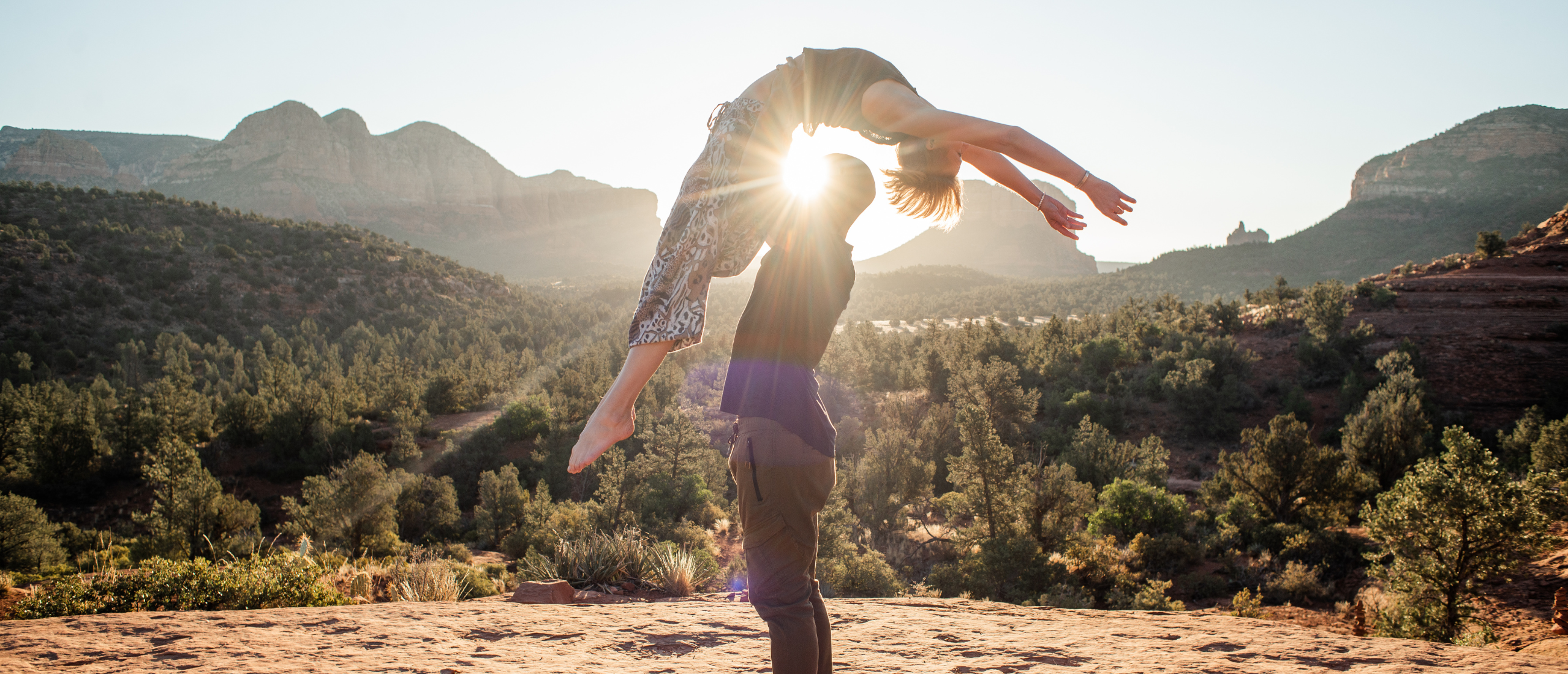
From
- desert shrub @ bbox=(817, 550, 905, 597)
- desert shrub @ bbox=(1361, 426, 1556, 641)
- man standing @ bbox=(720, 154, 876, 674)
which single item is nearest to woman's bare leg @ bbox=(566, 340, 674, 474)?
man standing @ bbox=(720, 154, 876, 674)

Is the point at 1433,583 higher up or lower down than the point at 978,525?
higher up

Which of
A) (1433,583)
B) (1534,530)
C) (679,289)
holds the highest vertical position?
(679,289)

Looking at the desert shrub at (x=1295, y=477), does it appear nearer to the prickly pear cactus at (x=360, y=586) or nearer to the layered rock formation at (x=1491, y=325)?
the layered rock formation at (x=1491, y=325)

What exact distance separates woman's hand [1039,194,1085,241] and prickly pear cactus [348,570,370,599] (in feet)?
22.1

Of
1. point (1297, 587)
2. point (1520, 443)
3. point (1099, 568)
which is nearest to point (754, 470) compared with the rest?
point (1099, 568)

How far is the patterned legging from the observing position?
1216 mm

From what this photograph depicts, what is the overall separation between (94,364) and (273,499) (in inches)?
797

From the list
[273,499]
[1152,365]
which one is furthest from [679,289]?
[1152,365]

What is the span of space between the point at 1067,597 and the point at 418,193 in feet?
485

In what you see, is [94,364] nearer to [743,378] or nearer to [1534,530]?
[743,378]

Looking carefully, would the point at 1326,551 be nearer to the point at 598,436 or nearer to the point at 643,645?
the point at 643,645

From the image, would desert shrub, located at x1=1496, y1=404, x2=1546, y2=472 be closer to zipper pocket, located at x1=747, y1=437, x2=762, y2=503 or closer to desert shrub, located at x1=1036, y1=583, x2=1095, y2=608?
desert shrub, located at x1=1036, y1=583, x2=1095, y2=608

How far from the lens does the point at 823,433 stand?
1415mm

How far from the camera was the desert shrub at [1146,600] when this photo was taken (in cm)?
871
